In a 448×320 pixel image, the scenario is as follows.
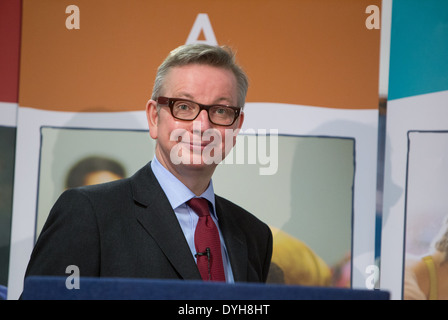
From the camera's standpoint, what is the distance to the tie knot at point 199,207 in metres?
1.75

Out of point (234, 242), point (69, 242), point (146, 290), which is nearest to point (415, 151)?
point (234, 242)

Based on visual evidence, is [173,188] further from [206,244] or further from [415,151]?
[415,151]

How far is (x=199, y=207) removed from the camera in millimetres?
1751

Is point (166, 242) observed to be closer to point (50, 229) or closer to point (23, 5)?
point (50, 229)

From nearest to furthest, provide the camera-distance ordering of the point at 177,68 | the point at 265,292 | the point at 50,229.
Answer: the point at 265,292
the point at 50,229
the point at 177,68

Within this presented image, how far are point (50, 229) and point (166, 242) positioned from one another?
0.31m

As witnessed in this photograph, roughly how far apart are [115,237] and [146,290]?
68 cm

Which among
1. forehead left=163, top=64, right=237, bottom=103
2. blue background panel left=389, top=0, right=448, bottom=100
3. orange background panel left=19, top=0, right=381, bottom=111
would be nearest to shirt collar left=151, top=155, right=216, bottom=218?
forehead left=163, top=64, right=237, bottom=103

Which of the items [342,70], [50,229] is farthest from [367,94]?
[50,229]

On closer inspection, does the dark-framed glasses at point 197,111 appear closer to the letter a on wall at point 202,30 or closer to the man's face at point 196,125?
the man's face at point 196,125

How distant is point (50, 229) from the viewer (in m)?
1.56

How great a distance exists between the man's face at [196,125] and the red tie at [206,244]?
128 mm

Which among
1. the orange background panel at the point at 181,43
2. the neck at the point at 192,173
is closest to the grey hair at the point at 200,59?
the neck at the point at 192,173

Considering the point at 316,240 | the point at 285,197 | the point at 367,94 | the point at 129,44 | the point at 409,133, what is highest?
the point at 129,44
